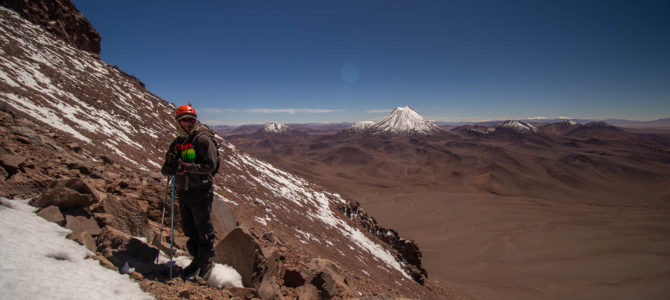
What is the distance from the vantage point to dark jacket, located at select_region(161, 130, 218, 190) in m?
3.66

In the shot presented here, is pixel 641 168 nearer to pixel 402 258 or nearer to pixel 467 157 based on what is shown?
pixel 467 157

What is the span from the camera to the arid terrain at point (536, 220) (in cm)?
2536

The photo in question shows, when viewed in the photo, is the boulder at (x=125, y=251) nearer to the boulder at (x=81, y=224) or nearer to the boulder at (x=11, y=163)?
the boulder at (x=81, y=224)

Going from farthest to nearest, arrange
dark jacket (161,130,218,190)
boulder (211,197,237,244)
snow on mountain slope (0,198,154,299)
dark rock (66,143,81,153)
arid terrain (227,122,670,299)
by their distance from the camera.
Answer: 1. arid terrain (227,122,670,299)
2. dark rock (66,143,81,153)
3. boulder (211,197,237,244)
4. dark jacket (161,130,218,190)
5. snow on mountain slope (0,198,154,299)

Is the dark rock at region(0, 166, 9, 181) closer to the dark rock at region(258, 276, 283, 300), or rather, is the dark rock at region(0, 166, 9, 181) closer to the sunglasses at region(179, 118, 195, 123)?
the sunglasses at region(179, 118, 195, 123)

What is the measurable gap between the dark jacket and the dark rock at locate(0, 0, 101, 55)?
1371 inches

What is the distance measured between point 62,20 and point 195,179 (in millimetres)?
38474

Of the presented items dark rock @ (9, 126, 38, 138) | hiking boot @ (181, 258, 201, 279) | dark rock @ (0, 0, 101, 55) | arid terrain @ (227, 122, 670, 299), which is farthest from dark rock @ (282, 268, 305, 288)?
dark rock @ (0, 0, 101, 55)

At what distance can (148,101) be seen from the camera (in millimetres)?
25688

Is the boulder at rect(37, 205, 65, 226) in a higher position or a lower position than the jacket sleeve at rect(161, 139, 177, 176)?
lower

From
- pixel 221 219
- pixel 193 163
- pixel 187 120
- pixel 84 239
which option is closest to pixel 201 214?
pixel 193 163

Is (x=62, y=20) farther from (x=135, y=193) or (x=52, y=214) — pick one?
(x=52, y=214)

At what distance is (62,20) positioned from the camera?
27406mm

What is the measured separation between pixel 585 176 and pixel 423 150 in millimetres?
65336
